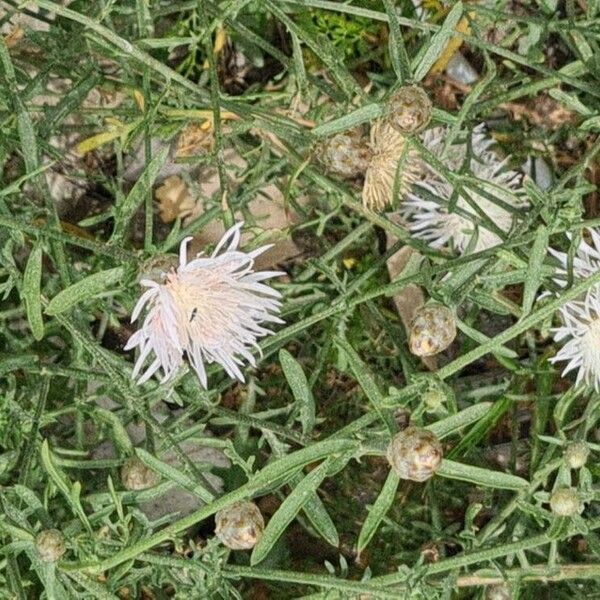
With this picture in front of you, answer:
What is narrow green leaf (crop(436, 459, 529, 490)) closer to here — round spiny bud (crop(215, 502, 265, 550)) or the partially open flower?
round spiny bud (crop(215, 502, 265, 550))

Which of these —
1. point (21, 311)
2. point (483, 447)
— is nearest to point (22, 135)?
point (21, 311)

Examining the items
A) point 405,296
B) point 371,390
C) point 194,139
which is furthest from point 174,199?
point 371,390

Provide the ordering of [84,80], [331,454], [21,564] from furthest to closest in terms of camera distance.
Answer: [21,564]
[84,80]
[331,454]

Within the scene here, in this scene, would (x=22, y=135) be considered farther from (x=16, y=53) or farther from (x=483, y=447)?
(x=483, y=447)

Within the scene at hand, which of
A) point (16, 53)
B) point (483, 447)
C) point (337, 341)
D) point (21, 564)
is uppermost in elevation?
point (337, 341)

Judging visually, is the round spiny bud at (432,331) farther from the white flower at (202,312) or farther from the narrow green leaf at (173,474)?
the narrow green leaf at (173,474)

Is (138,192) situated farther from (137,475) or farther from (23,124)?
(137,475)
